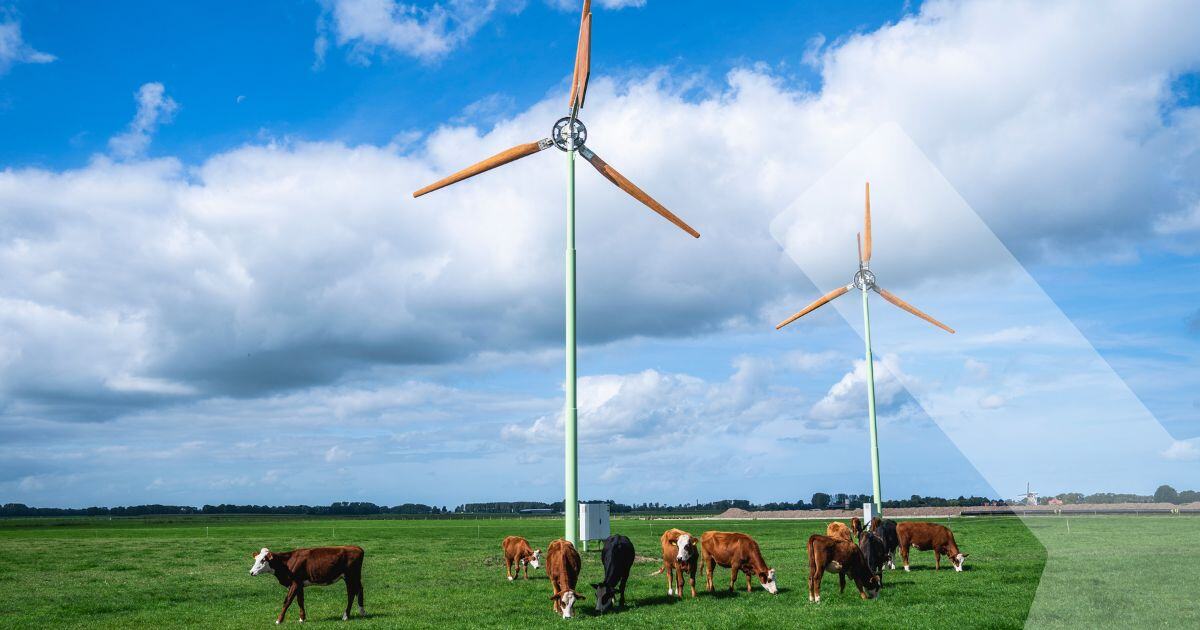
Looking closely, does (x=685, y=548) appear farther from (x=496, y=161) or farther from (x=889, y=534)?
(x=496, y=161)

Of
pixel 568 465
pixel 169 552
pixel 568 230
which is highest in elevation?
pixel 568 230

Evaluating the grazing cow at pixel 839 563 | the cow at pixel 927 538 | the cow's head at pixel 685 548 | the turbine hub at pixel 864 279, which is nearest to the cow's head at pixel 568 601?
the cow's head at pixel 685 548

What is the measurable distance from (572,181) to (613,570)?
1709 centimetres

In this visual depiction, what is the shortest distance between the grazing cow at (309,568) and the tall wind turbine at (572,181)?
10033 mm

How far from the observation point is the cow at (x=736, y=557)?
21.9 m

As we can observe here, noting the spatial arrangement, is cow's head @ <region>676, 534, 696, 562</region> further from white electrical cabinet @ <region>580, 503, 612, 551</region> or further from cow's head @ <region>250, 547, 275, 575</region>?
cow's head @ <region>250, 547, 275, 575</region>

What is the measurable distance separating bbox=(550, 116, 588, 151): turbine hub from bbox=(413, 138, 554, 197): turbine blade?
0.52 metres

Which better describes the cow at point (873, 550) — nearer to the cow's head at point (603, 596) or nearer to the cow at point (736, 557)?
the cow at point (736, 557)

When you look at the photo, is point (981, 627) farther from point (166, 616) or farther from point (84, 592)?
point (84, 592)

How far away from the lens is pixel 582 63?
1308 inches

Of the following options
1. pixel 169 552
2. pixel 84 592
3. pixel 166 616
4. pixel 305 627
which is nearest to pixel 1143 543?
pixel 305 627

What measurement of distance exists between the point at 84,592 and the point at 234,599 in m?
6.47

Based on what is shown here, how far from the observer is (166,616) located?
21.3 meters

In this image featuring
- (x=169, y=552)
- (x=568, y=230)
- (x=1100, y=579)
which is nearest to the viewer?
(x=1100, y=579)
